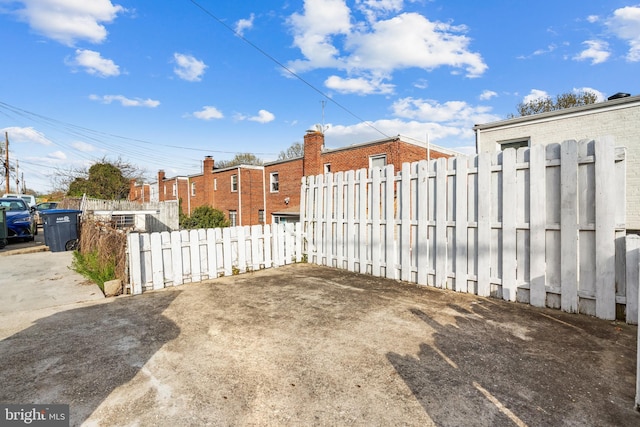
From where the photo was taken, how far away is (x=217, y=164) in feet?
183

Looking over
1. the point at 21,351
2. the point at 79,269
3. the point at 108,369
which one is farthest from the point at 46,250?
the point at 108,369

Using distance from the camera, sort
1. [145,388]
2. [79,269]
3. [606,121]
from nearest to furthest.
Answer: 1. [145,388]
2. [79,269]
3. [606,121]

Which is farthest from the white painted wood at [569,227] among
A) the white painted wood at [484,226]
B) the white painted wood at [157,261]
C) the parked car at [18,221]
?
the parked car at [18,221]

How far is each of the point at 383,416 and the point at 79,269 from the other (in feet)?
28.7

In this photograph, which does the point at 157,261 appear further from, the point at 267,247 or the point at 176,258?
the point at 267,247

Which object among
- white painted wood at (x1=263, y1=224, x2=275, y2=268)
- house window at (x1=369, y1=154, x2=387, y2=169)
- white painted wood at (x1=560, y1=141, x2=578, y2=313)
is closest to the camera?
white painted wood at (x1=560, y1=141, x2=578, y2=313)

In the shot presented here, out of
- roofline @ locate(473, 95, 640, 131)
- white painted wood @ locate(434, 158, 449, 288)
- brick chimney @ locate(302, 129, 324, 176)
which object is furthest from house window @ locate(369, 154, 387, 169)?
white painted wood @ locate(434, 158, 449, 288)

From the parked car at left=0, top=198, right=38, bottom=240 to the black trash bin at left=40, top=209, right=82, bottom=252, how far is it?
5109 millimetres

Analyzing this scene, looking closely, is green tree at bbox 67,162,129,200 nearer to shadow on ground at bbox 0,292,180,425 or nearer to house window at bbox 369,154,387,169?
house window at bbox 369,154,387,169

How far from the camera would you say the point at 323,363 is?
10.6ft

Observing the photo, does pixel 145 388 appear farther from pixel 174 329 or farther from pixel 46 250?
pixel 46 250

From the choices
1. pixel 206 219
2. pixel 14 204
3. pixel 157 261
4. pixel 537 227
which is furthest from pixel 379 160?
pixel 14 204

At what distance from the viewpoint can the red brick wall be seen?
18.9 m

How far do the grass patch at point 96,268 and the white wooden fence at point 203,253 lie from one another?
32.8 inches
